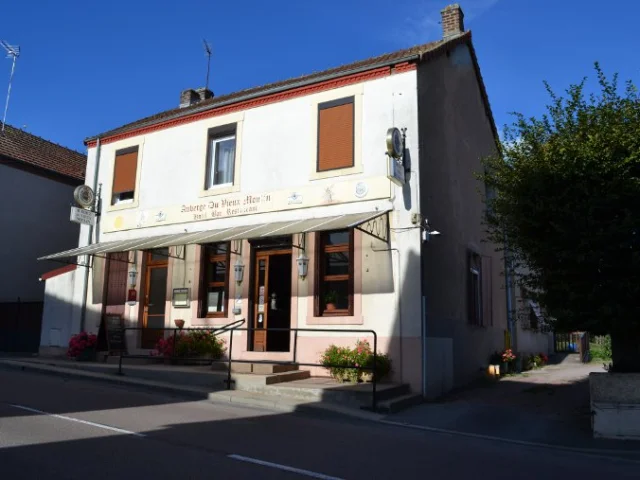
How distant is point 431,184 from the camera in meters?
12.1

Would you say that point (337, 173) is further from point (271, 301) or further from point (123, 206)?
point (123, 206)

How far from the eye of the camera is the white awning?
11000 millimetres

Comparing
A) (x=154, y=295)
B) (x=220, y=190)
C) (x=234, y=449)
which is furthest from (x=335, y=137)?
(x=234, y=449)

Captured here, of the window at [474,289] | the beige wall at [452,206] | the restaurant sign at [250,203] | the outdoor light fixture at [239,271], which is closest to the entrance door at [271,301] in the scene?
the outdoor light fixture at [239,271]

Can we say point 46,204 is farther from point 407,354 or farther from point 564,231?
point 564,231

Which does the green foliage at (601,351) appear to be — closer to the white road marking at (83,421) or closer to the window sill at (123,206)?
the window sill at (123,206)

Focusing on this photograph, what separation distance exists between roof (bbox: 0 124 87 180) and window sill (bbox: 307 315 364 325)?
43.2 ft

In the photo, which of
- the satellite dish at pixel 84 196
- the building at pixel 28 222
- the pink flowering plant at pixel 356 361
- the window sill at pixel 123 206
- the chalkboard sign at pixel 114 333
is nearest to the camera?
the pink flowering plant at pixel 356 361

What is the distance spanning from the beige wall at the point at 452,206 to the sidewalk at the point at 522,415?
89 cm

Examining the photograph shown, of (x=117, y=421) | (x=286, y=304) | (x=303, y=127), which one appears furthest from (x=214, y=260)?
(x=117, y=421)

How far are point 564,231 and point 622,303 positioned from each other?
4.03 ft

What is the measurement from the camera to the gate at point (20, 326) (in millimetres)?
17609

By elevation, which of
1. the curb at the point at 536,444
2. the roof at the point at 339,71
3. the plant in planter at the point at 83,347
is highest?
the roof at the point at 339,71

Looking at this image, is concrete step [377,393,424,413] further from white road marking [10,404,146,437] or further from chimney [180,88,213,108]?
chimney [180,88,213,108]
